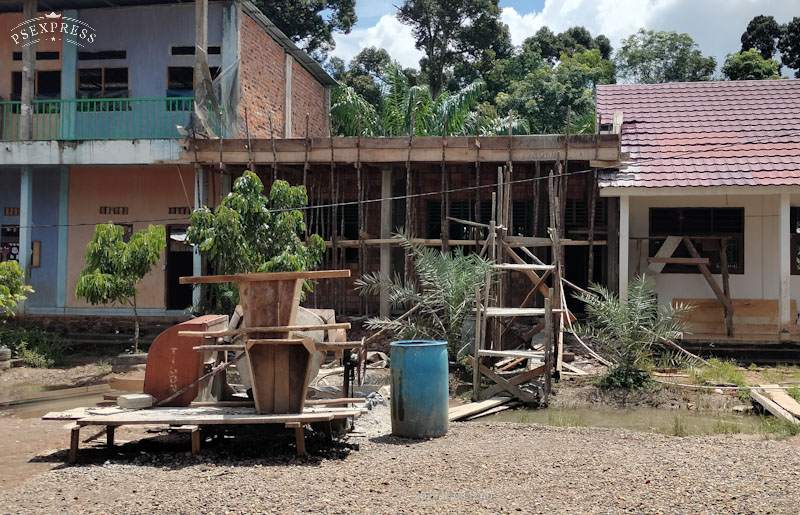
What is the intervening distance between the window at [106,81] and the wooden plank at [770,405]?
1380 cm

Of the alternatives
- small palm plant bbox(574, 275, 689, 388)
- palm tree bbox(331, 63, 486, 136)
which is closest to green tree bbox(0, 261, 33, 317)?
small palm plant bbox(574, 275, 689, 388)

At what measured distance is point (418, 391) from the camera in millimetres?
8055

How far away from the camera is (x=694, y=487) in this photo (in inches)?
234

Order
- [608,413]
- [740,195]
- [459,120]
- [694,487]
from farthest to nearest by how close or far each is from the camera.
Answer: [459,120] → [740,195] → [608,413] → [694,487]

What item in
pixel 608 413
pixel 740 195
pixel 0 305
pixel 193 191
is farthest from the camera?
pixel 193 191

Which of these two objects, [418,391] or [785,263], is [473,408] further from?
[785,263]

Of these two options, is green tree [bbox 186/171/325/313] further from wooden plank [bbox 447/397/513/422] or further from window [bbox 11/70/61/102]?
window [bbox 11/70/61/102]

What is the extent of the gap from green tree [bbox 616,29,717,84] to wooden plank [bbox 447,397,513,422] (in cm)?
2619

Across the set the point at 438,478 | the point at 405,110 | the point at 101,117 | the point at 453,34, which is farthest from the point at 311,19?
the point at 438,478

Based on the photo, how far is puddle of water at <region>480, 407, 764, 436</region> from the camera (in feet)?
29.1

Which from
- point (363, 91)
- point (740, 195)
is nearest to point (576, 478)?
point (740, 195)

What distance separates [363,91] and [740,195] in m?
21.0

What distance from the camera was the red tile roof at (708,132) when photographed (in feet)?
44.6

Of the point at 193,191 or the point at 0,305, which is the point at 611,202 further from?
the point at 0,305
